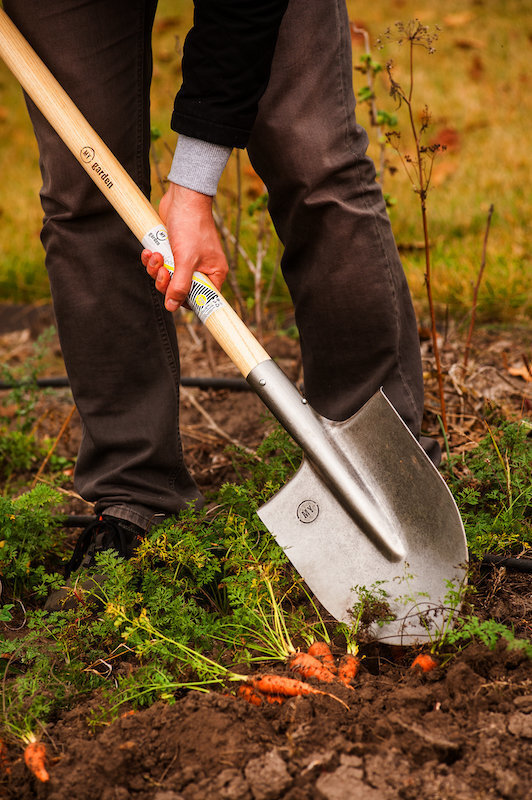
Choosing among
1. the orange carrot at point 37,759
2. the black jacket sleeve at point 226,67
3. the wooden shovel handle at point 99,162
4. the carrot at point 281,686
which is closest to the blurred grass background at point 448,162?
the wooden shovel handle at point 99,162

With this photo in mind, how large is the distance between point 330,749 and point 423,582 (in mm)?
444

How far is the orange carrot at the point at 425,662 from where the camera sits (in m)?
1.37

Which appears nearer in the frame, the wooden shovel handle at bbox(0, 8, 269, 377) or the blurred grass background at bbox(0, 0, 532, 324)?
the wooden shovel handle at bbox(0, 8, 269, 377)

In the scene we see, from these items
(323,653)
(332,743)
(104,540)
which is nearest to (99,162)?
(104,540)

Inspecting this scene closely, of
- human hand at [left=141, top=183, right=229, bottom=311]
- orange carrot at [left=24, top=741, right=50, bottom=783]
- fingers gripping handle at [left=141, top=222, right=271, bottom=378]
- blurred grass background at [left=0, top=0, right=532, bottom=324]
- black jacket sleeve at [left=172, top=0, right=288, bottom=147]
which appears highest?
black jacket sleeve at [left=172, top=0, right=288, bottom=147]

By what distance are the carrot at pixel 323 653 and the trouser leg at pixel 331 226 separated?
0.62 metres

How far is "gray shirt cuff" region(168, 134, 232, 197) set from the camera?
156 centimetres

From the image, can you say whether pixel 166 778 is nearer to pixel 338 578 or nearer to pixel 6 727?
pixel 6 727

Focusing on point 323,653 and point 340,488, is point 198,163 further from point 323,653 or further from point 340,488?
point 323,653

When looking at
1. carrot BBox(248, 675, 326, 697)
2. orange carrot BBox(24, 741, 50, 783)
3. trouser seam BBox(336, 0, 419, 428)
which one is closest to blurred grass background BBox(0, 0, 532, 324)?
trouser seam BBox(336, 0, 419, 428)

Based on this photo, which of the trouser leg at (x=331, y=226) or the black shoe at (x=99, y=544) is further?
the black shoe at (x=99, y=544)

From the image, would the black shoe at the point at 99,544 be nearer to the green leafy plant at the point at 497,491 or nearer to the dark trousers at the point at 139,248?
the dark trousers at the point at 139,248

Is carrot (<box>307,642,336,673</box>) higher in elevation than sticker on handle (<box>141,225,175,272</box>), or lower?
lower

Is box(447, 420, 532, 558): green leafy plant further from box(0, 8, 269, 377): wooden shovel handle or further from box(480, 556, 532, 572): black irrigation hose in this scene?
box(0, 8, 269, 377): wooden shovel handle
